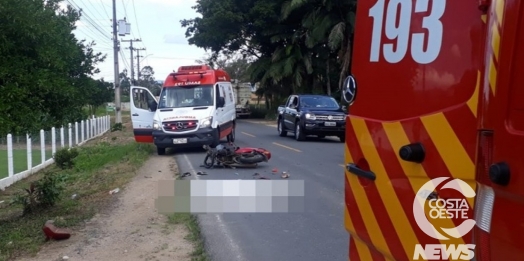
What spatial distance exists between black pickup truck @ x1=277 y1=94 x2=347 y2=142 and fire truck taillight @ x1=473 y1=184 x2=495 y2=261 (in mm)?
18515

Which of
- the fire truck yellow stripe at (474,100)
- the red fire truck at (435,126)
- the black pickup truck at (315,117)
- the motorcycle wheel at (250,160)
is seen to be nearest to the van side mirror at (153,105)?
the black pickup truck at (315,117)

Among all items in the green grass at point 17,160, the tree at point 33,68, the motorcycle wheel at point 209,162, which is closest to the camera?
the tree at point 33,68

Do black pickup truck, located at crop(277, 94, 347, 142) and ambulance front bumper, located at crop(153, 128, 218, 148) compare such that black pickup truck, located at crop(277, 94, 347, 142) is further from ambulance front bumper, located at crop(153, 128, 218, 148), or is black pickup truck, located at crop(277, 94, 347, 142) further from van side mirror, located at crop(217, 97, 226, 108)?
ambulance front bumper, located at crop(153, 128, 218, 148)

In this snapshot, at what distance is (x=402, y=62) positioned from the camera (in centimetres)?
315

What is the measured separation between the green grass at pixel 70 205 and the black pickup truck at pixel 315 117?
568cm

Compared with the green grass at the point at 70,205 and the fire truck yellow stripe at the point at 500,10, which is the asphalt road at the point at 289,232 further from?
the fire truck yellow stripe at the point at 500,10

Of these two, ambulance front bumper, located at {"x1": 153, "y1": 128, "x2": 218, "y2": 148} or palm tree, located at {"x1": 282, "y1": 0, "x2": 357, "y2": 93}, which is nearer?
ambulance front bumper, located at {"x1": 153, "y1": 128, "x2": 218, "y2": 148}

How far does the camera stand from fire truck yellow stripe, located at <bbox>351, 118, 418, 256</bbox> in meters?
3.03

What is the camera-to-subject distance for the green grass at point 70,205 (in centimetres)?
838

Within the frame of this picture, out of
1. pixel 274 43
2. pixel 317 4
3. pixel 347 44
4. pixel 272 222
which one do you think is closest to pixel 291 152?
pixel 272 222

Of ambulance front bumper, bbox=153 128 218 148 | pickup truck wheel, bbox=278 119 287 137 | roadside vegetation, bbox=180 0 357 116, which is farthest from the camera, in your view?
roadside vegetation, bbox=180 0 357 116

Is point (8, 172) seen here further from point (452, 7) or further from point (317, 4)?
point (317, 4)

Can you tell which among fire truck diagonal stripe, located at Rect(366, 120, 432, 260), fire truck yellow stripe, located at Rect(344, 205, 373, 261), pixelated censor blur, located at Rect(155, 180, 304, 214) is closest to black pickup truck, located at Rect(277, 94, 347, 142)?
pixelated censor blur, located at Rect(155, 180, 304, 214)

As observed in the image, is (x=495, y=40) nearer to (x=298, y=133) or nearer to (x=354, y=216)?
(x=354, y=216)
